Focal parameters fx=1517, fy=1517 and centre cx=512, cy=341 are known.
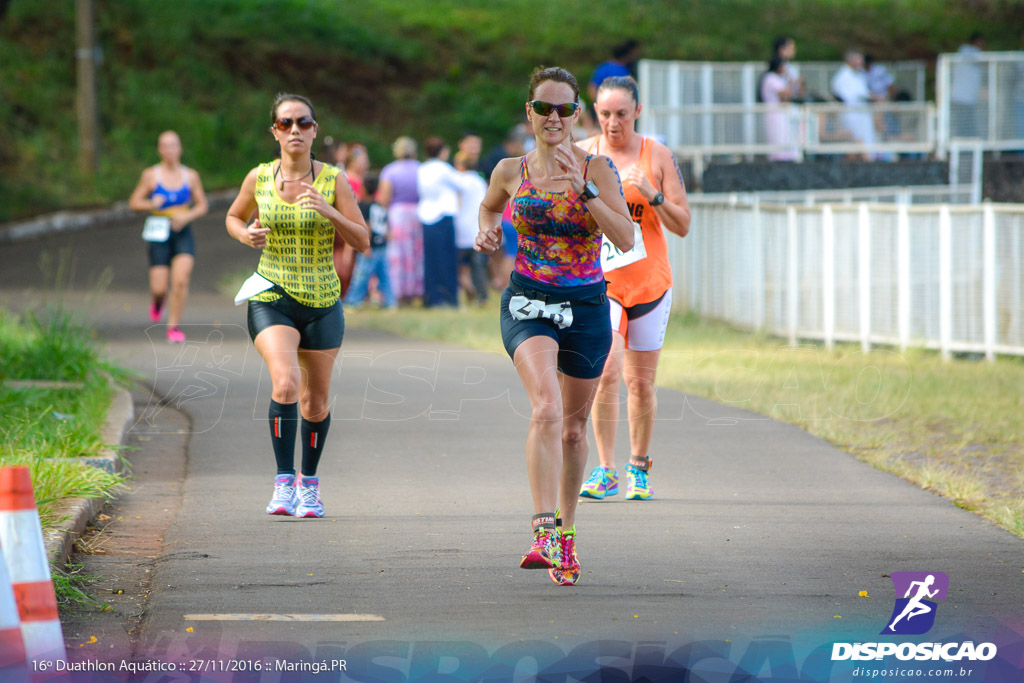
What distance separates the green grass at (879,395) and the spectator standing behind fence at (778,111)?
457 centimetres

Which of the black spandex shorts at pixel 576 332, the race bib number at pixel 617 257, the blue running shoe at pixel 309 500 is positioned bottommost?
the blue running shoe at pixel 309 500

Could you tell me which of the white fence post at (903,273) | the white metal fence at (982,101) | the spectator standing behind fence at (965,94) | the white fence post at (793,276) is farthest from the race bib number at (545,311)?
the spectator standing behind fence at (965,94)

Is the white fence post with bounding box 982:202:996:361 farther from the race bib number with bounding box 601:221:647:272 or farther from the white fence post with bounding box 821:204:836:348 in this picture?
the race bib number with bounding box 601:221:647:272

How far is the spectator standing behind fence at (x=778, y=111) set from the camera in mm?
20609

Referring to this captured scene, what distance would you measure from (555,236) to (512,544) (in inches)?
59.3

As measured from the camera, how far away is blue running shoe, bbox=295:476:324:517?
733 centimetres

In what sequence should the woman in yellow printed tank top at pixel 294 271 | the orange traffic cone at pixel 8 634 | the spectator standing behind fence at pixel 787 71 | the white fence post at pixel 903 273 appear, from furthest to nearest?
1. the spectator standing behind fence at pixel 787 71
2. the white fence post at pixel 903 273
3. the woman in yellow printed tank top at pixel 294 271
4. the orange traffic cone at pixel 8 634

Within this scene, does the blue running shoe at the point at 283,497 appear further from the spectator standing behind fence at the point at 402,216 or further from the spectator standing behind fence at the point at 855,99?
the spectator standing behind fence at the point at 855,99

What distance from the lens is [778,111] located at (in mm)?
20609

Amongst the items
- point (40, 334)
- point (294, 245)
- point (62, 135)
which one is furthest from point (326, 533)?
point (62, 135)

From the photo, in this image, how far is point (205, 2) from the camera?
139ft

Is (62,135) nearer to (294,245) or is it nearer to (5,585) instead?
(294,245)

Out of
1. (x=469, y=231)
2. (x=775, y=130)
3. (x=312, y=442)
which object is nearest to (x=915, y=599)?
(x=312, y=442)

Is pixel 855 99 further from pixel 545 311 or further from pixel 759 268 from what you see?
pixel 545 311
